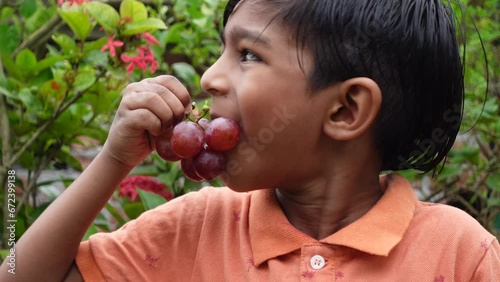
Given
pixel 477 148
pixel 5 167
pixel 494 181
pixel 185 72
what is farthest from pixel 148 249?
pixel 477 148

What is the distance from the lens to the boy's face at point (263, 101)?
151cm

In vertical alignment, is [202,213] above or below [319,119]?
below

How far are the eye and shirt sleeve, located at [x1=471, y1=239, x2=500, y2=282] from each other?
0.51m

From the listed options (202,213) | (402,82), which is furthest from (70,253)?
(402,82)

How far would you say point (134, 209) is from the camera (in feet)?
7.38

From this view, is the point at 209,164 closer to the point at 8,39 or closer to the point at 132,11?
the point at 132,11

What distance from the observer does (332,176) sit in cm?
160

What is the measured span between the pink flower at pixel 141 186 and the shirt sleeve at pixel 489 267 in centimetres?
100

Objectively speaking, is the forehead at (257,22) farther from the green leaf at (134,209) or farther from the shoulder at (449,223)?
the green leaf at (134,209)

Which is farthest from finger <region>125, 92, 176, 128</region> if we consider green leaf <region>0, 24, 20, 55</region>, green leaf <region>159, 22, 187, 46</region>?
green leaf <region>159, 22, 187, 46</region>

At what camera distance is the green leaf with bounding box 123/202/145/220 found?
2242mm

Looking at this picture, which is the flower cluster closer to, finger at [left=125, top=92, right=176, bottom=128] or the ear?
finger at [left=125, top=92, right=176, bottom=128]

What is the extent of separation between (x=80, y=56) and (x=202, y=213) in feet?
2.36

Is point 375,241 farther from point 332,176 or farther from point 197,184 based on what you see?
point 197,184
